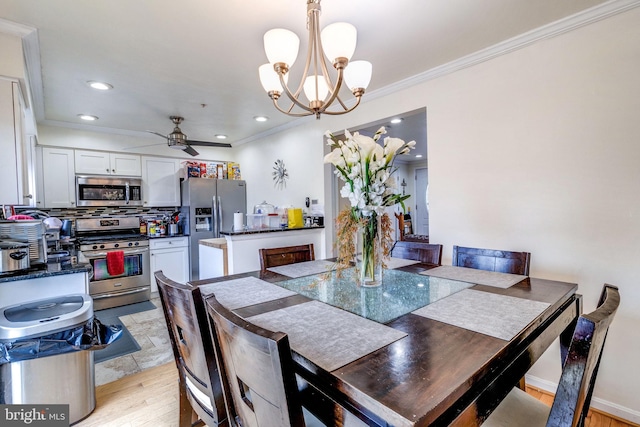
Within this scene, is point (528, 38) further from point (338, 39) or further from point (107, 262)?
point (107, 262)

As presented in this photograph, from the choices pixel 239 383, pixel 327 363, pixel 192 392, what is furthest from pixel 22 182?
pixel 327 363

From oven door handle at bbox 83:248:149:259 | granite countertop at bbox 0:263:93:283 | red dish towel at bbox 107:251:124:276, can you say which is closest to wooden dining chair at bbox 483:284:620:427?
granite countertop at bbox 0:263:93:283

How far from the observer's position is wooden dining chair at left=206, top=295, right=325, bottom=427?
2.08ft

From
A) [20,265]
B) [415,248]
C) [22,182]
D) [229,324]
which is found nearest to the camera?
[229,324]

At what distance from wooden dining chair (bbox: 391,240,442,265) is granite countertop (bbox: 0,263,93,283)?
2.18 meters

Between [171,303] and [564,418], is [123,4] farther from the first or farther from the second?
[564,418]

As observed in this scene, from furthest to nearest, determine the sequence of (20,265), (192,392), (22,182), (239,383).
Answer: (22,182) < (20,265) < (192,392) < (239,383)

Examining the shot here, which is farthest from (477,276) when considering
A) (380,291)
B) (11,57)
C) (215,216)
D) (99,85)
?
(215,216)

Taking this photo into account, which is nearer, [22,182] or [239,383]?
[239,383]

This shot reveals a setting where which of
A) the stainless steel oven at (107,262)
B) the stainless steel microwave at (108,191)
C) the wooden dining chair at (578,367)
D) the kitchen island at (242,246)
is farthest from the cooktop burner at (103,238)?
the wooden dining chair at (578,367)

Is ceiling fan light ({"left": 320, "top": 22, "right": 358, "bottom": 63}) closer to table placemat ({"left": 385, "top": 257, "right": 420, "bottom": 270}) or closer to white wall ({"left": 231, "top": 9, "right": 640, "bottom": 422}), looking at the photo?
table placemat ({"left": 385, "top": 257, "right": 420, "bottom": 270})

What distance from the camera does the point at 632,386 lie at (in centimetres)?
174

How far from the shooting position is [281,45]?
1.48 metres

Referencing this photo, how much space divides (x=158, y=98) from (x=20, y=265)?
1.96m
